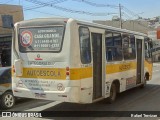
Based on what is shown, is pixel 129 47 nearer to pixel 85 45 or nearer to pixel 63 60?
pixel 85 45

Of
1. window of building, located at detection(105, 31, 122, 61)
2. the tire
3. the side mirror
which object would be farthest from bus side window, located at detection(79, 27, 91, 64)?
the tire

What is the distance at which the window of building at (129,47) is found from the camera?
12.7 m

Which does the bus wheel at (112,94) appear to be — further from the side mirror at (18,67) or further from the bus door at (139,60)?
the side mirror at (18,67)

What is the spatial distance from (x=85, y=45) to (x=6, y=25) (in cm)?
3578

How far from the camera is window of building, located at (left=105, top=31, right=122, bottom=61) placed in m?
11.0

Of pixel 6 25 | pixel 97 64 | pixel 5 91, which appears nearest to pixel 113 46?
pixel 97 64

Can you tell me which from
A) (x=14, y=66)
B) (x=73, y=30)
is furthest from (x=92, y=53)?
(x=14, y=66)

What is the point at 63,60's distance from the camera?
357 inches

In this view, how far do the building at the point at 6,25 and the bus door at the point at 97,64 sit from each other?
102ft

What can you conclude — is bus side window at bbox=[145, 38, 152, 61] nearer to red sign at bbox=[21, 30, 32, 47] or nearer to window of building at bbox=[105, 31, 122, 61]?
window of building at bbox=[105, 31, 122, 61]

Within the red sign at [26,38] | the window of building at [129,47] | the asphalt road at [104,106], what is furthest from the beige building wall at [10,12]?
the red sign at [26,38]

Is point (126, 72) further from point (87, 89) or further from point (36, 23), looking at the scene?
point (36, 23)

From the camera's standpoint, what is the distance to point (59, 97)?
354 inches

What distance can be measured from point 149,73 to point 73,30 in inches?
317
